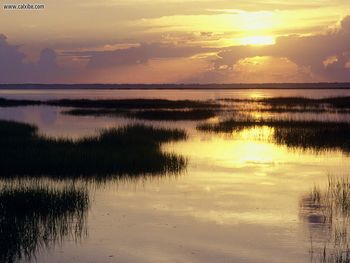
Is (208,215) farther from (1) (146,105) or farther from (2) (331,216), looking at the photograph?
(1) (146,105)

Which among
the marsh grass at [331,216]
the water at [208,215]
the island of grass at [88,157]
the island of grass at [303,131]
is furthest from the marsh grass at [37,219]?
the island of grass at [303,131]

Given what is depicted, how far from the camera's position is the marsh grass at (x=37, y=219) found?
10180 millimetres

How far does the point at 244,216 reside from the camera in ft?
42.0

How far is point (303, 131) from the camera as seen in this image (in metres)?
31.1

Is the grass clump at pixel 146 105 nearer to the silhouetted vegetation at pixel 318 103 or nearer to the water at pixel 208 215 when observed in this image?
the silhouetted vegetation at pixel 318 103

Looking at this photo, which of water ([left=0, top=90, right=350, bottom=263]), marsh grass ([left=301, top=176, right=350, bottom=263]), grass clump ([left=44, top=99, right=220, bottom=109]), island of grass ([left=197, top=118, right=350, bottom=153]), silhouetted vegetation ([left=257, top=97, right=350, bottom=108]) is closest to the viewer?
marsh grass ([left=301, top=176, right=350, bottom=263])

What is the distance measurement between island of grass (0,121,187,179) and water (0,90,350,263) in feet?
3.33

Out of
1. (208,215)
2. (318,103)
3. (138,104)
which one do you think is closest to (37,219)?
(208,215)

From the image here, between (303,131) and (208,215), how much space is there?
63.2 ft

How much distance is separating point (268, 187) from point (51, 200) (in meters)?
6.29

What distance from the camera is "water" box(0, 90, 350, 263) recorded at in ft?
33.3

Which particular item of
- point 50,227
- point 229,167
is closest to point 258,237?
point 50,227

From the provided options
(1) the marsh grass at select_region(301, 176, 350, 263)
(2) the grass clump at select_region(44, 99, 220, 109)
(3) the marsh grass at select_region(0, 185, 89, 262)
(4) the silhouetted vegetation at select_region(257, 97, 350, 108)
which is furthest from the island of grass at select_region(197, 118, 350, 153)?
(4) the silhouetted vegetation at select_region(257, 97, 350, 108)

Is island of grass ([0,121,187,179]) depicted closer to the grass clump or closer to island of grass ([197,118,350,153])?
island of grass ([197,118,350,153])
